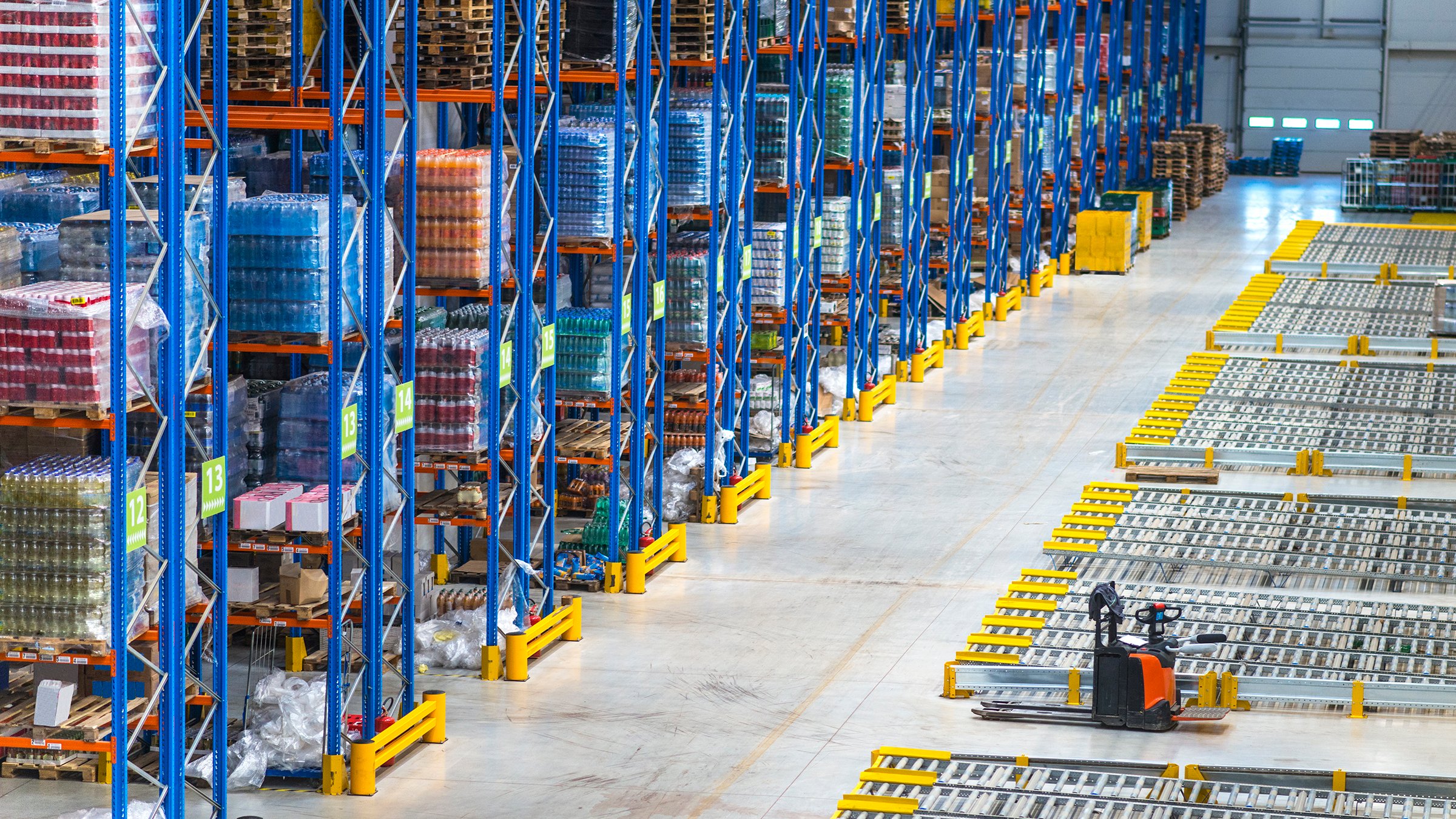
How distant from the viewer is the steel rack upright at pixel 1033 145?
92.6 ft

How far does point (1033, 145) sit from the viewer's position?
28.5 meters

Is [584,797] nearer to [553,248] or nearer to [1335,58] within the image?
[553,248]

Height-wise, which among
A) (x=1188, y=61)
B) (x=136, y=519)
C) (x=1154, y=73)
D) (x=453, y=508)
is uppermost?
(x=1188, y=61)

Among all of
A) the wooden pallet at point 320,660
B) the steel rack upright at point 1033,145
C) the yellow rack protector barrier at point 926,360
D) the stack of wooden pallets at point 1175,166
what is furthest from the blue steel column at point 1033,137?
the wooden pallet at point 320,660

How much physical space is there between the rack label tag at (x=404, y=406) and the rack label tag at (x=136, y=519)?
2277mm

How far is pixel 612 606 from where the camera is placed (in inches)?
559

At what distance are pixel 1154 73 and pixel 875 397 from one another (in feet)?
70.8

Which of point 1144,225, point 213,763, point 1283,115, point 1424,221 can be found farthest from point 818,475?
point 1283,115

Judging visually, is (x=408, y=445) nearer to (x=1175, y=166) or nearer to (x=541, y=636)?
(x=541, y=636)

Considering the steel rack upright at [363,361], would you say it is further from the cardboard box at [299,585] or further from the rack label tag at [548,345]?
the rack label tag at [548,345]

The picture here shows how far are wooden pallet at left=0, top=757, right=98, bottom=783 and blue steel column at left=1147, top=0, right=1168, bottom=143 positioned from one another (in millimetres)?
31777

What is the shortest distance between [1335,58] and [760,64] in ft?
104

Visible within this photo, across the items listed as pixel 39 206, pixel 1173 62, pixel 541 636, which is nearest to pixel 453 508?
pixel 541 636

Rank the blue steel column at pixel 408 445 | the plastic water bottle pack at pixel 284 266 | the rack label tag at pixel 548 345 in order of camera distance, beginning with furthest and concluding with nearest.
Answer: the rack label tag at pixel 548 345 < the blue steel column at pixel 408 445 < the plastic water bottle pack at pixel 284 266
